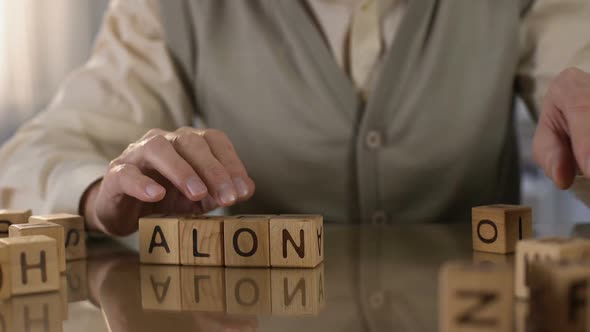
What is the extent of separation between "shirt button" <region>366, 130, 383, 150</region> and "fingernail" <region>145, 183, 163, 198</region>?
1.96 feet

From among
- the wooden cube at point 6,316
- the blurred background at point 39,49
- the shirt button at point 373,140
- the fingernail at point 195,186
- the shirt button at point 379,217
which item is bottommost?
the wooden cube at point 6,316

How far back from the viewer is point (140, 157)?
0.88 m

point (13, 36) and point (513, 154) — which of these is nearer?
point (513, 154)

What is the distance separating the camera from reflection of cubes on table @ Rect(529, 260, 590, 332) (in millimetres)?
457

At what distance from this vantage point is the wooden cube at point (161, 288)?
0.66 m

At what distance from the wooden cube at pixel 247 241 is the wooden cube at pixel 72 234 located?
→ 25cm

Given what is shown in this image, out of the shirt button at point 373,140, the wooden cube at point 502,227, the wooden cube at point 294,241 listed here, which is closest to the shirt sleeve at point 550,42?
the shirt button at point 373,140

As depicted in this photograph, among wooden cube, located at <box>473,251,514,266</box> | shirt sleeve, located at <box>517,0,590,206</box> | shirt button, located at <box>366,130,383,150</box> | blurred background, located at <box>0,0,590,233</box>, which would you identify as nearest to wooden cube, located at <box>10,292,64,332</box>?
wooden cube, located at <box>473,251,514,266</box>

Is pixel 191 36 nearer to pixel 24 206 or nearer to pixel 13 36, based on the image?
pixel 24 206

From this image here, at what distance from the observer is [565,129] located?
856 millimetres

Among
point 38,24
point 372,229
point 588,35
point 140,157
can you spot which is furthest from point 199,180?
point 38,24

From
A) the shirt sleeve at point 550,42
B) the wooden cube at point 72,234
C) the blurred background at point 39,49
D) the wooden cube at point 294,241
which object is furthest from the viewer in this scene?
the blurred background at point 39,49

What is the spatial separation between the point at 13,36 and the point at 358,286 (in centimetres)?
242

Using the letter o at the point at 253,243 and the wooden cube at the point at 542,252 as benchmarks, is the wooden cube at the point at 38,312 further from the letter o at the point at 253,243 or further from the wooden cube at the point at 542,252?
the wooden cube at the point at 542,252
